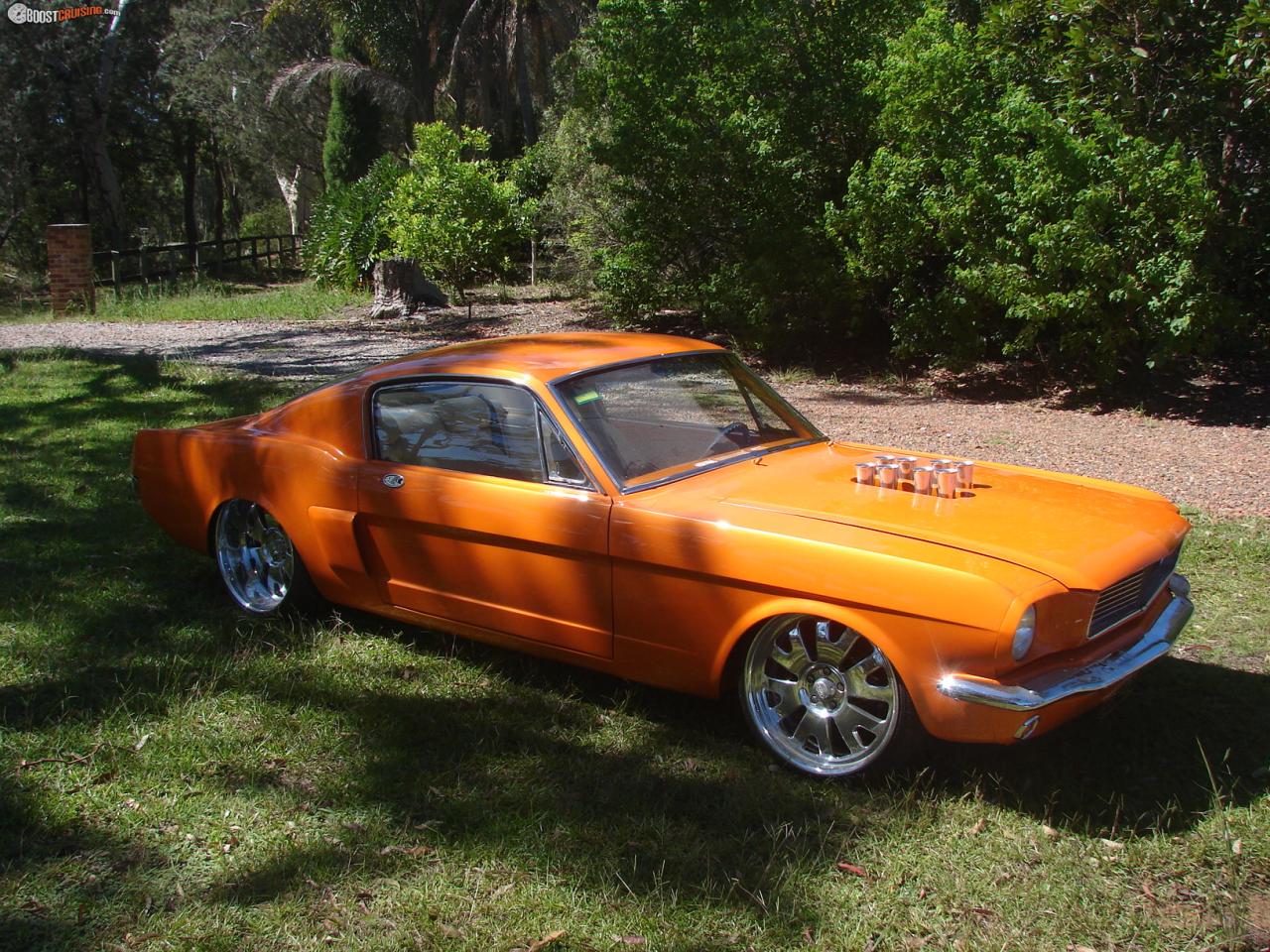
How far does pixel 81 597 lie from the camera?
535 cm

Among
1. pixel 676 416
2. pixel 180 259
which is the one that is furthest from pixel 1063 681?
pixel 180 259

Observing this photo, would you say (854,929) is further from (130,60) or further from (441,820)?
(130,60)

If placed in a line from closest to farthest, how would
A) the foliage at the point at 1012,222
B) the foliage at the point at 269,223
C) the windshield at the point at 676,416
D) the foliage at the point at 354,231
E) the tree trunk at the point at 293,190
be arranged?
the windshield at the point at 676,416, the foliage at the point at 1012,222, the foliage at the point at 354,231, the tree trunk at the point at 293,190, the foliage at the point at 269,223

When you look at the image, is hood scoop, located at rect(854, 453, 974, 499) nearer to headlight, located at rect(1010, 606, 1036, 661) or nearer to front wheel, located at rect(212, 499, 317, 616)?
headlight, located at rect(1010, 606, 1036, 661)

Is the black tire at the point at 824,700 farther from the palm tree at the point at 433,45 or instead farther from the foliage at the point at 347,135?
the foliage at the point at 347,135

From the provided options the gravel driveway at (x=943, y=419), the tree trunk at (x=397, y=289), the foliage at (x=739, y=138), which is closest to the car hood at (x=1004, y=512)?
the gravel driveway at (x=943, y=419)

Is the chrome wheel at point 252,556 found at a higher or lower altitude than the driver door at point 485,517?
lower

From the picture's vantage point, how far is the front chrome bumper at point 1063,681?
311 centimetres

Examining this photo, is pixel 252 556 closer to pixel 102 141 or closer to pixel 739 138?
pixel 739 138

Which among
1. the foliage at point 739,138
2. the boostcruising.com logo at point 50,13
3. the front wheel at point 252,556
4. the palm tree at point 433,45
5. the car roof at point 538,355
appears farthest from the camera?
the palm tree at point 433,45

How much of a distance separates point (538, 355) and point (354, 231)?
648 inches

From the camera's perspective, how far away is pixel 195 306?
65.1 feet

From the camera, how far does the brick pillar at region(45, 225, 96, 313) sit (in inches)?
741

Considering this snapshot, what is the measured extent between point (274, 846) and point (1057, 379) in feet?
32.4
